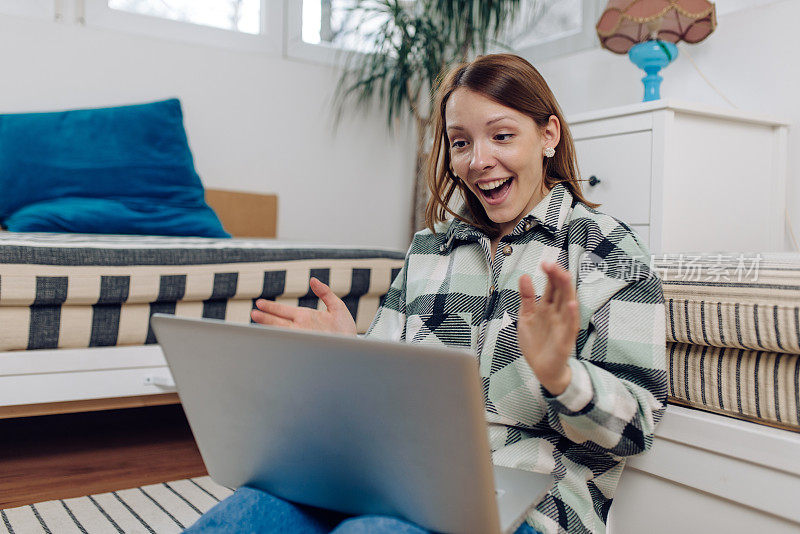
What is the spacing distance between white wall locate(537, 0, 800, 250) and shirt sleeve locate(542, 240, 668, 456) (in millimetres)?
1403

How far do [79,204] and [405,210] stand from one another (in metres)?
1.57

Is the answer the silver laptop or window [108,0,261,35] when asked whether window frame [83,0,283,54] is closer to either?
window [108,0,261,35]

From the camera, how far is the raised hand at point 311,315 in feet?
2.53

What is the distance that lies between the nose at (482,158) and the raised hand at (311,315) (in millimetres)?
238

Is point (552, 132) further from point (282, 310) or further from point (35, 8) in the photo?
point (35, 8)

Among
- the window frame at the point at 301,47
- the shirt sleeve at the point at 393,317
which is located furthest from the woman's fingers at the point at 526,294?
the window frame at the point at 301,47

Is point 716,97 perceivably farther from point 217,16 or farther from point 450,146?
point 217,16

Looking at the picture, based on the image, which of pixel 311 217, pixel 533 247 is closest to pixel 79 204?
pixel 311 217

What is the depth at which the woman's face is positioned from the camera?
2.72 feet

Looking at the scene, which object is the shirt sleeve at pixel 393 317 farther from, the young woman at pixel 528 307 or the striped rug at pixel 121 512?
the striped rug at pixel 121 512

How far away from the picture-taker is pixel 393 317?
94 cm

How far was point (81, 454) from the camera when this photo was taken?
5.04ft

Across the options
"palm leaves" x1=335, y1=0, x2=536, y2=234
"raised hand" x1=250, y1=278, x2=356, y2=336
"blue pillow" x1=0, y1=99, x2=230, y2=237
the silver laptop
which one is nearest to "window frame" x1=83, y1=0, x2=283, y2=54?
"palm leaves" x1=335, y1=0, x2=536, y2=234

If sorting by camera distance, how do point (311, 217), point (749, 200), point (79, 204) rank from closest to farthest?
point (749, 200)
point (79, 204)
point (311, 217)
